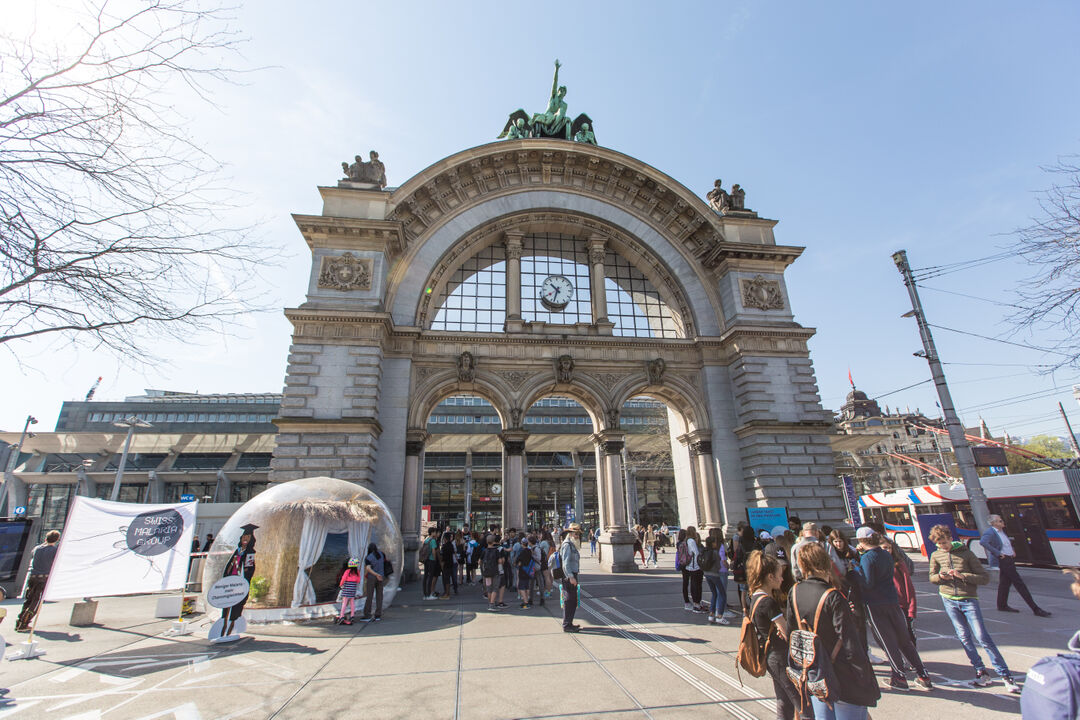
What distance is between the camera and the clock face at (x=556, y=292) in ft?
78.9

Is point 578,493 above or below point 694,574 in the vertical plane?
above

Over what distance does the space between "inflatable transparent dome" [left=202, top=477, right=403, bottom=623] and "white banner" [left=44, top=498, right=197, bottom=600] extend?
0.82 meters

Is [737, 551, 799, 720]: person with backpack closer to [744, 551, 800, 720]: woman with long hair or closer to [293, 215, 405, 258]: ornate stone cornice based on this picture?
[744, 551, 800, 720]: woman with long hair

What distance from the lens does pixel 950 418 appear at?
16156mm

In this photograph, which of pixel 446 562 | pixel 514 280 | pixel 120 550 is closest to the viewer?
pixel 120 550

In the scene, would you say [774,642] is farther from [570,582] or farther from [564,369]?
[564,369]

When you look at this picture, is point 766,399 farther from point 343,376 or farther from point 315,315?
point 315,315

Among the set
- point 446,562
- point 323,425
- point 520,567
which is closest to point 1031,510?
point 520,567

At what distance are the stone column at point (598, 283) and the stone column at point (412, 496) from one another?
9.78m

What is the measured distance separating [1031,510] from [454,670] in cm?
2512

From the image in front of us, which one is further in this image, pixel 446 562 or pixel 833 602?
pixel 446 562

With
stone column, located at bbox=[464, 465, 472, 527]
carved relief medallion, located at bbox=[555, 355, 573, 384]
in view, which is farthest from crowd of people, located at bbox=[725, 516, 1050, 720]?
stone column, located at bbox=[464, 465, 472, 527]

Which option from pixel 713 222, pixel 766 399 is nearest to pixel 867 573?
pixel 766 399

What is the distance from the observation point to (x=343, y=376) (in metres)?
19.0
